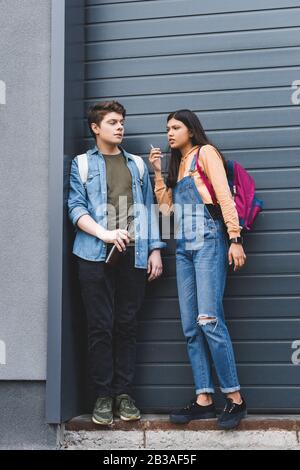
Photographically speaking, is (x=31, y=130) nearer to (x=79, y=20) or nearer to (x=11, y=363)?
(x=79, y=20)

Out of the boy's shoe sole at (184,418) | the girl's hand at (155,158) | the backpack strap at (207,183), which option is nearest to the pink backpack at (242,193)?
the backpack strap at (207,183)

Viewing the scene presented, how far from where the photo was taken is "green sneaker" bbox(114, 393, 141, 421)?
4449 millimetres

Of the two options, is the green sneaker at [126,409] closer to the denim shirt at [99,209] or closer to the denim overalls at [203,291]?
the denim overalls at [203,291]

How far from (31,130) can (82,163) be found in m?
0.47

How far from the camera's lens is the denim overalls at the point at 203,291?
4.32 meters

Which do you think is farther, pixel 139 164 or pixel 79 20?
pixel 79 20

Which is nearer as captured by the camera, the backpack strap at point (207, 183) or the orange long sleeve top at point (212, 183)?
the orange long sleeve top at point (212, 183)

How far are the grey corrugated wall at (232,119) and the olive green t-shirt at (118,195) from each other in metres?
0.42

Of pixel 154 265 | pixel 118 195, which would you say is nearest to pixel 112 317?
pixel 154 265
